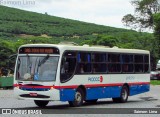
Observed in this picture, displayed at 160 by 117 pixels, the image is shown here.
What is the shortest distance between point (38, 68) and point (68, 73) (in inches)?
50.1

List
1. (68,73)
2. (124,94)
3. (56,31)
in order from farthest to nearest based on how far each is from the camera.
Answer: (56,31) < (124,94) < (68,73)

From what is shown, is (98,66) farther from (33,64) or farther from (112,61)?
(33,64)

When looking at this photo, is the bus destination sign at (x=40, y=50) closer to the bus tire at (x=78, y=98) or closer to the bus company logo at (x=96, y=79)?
the bus tire at (x=78, y=98)

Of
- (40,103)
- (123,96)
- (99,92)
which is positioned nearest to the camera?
(40,103)

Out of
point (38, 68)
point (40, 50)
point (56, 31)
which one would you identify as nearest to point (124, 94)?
point (40, 50)

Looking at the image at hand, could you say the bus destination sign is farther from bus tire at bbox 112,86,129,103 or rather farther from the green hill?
the green hill

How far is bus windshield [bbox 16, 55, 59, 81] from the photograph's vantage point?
2158 centimetres

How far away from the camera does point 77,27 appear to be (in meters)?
151

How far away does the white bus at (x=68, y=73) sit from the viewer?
2150 cm

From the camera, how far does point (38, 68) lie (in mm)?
21734

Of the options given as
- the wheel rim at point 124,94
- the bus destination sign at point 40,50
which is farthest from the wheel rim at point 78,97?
the wheel rim at point 124,94

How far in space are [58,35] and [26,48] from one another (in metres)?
112

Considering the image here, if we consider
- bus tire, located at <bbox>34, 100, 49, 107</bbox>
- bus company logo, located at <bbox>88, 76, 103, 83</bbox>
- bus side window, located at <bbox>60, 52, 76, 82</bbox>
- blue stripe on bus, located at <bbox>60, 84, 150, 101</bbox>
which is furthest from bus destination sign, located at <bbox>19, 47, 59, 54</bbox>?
bus company logo, located at <bbox>88, 76, 103, 83</bbox>

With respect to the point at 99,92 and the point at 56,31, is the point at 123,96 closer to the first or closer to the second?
the point at 99,92
